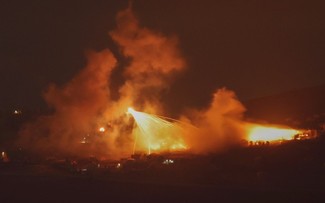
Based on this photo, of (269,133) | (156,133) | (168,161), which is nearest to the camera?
(168,161)

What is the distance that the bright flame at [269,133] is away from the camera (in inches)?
1544

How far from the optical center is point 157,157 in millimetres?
37125

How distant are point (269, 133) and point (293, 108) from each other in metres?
14.5

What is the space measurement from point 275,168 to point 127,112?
19.1 m

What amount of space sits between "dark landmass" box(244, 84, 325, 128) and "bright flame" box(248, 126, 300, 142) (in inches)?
76.8

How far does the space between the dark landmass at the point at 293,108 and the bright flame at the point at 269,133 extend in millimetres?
1952

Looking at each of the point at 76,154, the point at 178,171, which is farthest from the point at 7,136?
the point at 178,171

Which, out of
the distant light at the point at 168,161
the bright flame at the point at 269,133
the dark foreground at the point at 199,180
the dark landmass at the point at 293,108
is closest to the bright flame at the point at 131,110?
the dark foreground at the point at 199,180

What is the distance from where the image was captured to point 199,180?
25750 mm

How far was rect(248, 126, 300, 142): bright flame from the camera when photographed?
129 feet

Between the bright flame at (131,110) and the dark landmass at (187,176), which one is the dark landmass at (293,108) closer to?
the dark landmass at (187,176)

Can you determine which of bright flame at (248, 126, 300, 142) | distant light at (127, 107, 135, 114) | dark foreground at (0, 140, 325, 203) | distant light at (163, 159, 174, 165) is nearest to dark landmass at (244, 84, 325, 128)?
bright flame at (248, 126, 300, 142)

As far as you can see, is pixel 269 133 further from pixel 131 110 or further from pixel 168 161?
pixel 131 110

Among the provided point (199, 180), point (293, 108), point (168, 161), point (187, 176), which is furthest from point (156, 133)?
point (199, 180)
